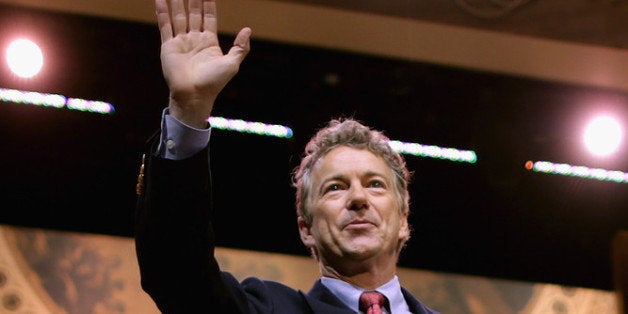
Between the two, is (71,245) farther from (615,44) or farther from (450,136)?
(615,44)

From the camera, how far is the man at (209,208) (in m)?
1.61

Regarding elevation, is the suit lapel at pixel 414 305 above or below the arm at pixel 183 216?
below

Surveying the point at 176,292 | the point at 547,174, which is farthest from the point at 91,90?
the point at 176,292

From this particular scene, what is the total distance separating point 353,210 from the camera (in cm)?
197

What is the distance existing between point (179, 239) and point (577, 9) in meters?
2.47

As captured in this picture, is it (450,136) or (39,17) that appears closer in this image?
(39,17)

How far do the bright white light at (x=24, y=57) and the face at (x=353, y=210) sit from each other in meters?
1.71

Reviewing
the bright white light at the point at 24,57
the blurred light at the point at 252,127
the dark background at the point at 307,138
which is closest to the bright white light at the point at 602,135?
the dark background at the point at 307,138

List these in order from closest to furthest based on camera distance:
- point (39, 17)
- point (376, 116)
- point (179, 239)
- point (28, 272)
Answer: point (179, 239) < point (39, 17) < point (376, 116) < point (28, 272)

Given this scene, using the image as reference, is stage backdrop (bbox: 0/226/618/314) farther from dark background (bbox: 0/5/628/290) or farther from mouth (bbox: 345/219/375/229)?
mouth (bbox: 345/219/375/229)

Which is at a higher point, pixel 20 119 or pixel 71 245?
pixel 20 119

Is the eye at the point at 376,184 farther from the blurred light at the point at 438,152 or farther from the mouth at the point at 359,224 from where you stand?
the blurred light at the point at 438,152

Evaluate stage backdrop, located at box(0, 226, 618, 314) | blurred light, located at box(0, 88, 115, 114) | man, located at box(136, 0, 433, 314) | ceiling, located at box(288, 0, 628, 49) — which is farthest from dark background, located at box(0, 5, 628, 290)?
man, located at box(136, 0, 433, 314)

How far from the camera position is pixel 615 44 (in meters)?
3.95
